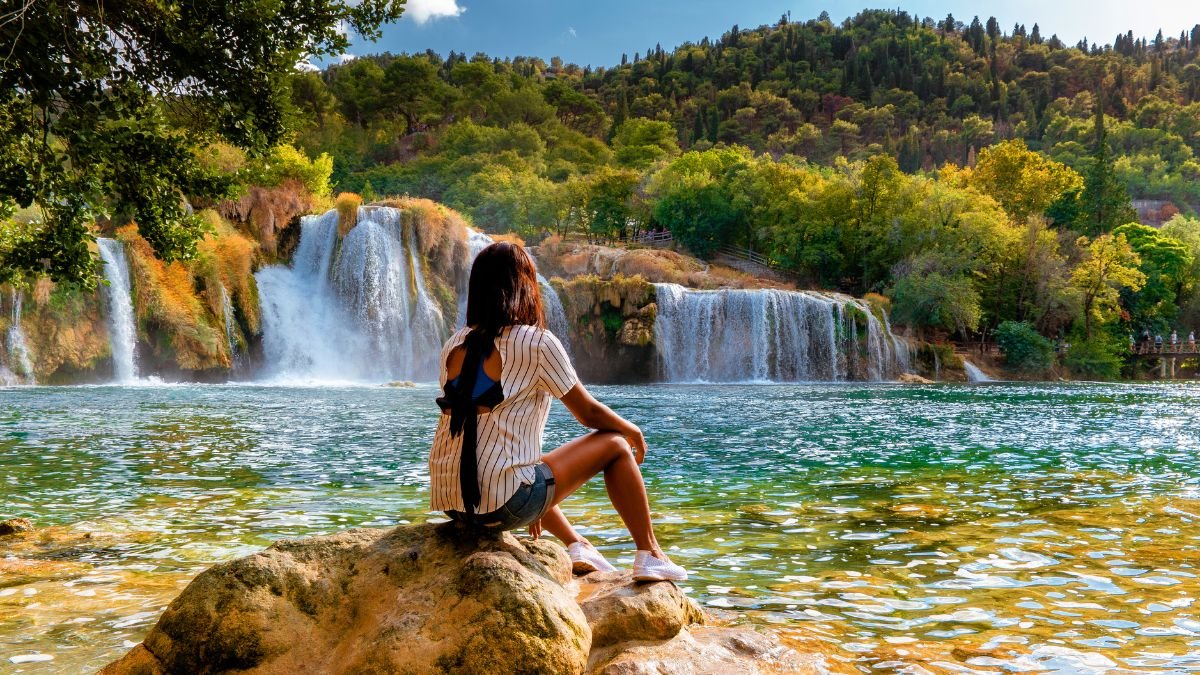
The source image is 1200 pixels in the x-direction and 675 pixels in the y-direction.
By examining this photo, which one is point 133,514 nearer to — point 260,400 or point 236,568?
point 236,568

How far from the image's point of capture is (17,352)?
28.6 meters

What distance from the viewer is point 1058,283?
4684cm

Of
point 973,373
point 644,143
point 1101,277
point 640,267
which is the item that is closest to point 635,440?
point 973,373

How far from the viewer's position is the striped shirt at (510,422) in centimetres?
394

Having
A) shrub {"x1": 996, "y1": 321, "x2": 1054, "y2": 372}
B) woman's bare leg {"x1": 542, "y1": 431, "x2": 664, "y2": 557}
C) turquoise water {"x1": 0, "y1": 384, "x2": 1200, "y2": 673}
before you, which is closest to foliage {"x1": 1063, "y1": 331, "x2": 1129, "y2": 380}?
shrub {"x1": 996, "y1": 321, "x2": 1054, "y2": 372}

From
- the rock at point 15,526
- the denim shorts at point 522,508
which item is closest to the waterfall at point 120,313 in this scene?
the rock at point 15,526

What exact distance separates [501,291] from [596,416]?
0.81 metres

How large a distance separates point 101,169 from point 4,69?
1.26m

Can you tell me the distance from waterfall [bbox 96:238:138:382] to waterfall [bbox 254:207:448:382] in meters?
5.45

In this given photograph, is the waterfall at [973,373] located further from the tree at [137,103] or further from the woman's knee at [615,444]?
the woman's knee at [615,444]

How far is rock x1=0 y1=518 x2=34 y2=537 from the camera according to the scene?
7.39 m

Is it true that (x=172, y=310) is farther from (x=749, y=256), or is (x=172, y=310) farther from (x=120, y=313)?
(x=749, y=256)

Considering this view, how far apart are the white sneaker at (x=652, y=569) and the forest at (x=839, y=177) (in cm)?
646

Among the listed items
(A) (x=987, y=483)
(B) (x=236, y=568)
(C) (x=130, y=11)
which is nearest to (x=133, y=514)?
(C) (x=130, y=11)
